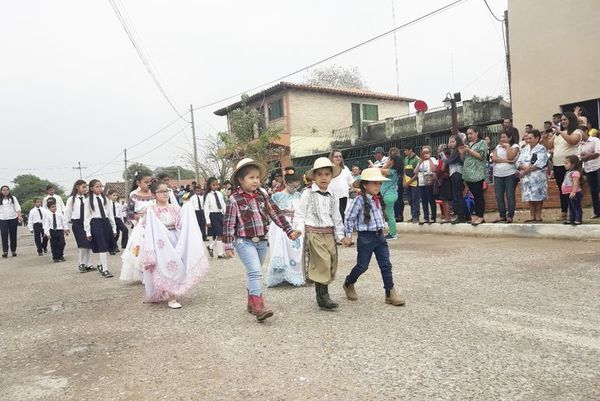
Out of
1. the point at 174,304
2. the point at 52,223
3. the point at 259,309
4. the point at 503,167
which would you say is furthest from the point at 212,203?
the point at 259,309

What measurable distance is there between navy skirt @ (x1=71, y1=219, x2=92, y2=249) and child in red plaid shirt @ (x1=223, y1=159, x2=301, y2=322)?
5573mm

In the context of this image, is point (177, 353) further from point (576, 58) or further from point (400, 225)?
point (576, 58)

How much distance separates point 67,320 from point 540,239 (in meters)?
7.40

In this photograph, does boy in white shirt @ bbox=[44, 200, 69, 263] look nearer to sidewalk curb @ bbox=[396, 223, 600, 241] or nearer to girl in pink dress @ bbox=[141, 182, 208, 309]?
girl in pink dress @ bbox=[141, 182, 208, 309]

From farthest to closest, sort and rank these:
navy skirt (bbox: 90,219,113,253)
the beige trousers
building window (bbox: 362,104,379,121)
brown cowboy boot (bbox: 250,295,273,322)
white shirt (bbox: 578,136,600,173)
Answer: building window (bbox: 362,104,379,121), navy skirt (bbox: 90,219,113,253), white shirt (bbox: 578,136,600,173), the beige trousers, brown cowboy boot (bbox: 250,295,273,322)

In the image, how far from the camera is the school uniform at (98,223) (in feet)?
29.4

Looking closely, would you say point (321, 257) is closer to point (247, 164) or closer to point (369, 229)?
point (369, 229)

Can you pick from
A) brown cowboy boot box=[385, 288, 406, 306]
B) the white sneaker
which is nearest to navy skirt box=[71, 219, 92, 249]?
the white sneaker

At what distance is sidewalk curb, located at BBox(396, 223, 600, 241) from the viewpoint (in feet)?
25.4

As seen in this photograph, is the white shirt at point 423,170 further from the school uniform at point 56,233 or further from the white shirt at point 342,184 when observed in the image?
the school uniform at point 56,233

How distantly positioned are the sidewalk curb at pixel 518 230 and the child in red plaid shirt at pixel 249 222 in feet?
17.7

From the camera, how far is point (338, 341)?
3980 millimetres

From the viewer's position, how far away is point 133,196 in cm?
689

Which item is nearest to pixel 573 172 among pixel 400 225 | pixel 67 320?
pixel 400 225
